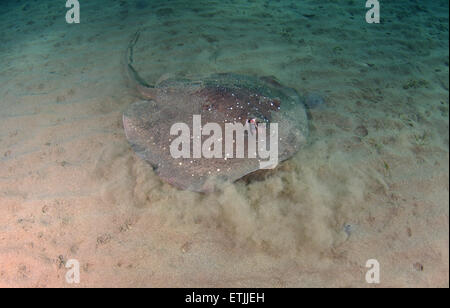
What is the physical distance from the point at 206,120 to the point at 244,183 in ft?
3.24

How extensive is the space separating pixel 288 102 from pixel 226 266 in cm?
253

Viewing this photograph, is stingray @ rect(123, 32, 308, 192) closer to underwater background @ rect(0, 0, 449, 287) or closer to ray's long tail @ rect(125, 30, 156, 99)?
ray's long tail @ rect(125, 30, 156, 99)

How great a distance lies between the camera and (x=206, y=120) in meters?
3.44

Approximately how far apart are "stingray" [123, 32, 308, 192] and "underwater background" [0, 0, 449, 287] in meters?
0.24

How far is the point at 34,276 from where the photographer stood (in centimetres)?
273

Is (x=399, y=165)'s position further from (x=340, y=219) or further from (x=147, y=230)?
(x=147, y=230)

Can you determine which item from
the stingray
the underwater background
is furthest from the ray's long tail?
the underwater background

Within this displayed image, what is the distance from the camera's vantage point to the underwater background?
8.77ft

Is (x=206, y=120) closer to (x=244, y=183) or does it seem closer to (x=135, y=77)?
(x=244, y=183)

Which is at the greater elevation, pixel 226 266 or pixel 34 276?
pixel 226 266

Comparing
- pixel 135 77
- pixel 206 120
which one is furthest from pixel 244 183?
pixel 135 77
